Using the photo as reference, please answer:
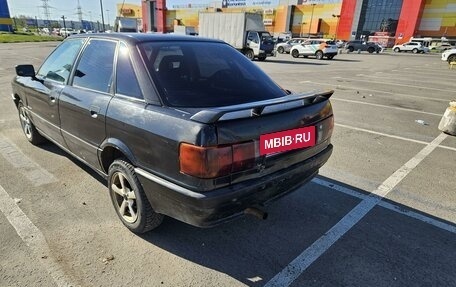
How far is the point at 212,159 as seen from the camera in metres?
2.09

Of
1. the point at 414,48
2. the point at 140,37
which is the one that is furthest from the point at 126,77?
the point at 414,48

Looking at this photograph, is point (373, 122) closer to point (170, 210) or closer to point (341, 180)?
point (341, 180)

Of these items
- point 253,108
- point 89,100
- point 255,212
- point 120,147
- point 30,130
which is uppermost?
point 253,108

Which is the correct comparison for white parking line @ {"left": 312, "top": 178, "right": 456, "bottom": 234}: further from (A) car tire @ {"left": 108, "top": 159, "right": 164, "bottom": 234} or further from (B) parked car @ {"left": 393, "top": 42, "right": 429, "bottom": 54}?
(B) parked car @ {"left": 393, "top": 42, "right": 429, "bottom": 54}

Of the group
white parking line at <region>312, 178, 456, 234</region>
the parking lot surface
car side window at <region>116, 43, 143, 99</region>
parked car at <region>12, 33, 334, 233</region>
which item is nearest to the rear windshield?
parked car at <region>12, 33, 334, 233</region>

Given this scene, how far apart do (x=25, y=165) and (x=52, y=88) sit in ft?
4.00

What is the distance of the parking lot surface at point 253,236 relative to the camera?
2395 millimetres

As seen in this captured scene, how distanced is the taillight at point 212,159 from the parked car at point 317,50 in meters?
28.1

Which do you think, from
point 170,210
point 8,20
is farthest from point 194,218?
point 8,20

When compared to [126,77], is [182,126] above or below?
below

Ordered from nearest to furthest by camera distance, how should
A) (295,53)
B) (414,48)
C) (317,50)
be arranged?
(317,50) → (295,53) → (414,48)

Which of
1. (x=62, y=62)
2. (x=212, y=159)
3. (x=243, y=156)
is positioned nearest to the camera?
(x=212, y=159)

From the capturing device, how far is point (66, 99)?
11.0ft

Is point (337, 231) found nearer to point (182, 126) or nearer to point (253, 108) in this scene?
point (253, 108)
